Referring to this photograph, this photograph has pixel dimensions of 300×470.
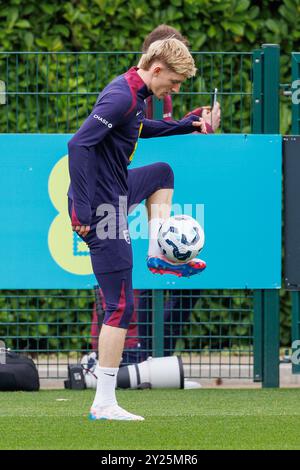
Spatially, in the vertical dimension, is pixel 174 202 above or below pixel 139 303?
above

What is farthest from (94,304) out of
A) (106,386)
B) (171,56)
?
(171,56)

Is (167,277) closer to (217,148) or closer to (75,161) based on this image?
(217,148)

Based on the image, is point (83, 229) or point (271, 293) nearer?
point (83, 229)

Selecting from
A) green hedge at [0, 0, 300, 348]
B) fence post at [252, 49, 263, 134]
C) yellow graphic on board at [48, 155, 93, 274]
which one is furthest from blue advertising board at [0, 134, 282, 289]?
green hedge at [0, 0, 300, 348]

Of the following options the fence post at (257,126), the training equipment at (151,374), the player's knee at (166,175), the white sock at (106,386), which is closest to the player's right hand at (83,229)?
the white sock at (106,386)

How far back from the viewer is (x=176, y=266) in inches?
306

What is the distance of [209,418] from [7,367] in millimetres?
2087

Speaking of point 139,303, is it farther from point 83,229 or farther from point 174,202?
point 83,229

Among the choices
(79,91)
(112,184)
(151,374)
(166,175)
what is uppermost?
(79,91)

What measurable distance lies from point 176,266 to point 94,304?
206 centimetres

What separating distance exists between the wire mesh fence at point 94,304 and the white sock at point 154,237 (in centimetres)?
133

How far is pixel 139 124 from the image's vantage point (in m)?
7.12

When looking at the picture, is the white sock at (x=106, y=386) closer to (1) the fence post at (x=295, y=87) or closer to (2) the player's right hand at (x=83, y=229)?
(2) the player's right hand at (x=83, y=229)
